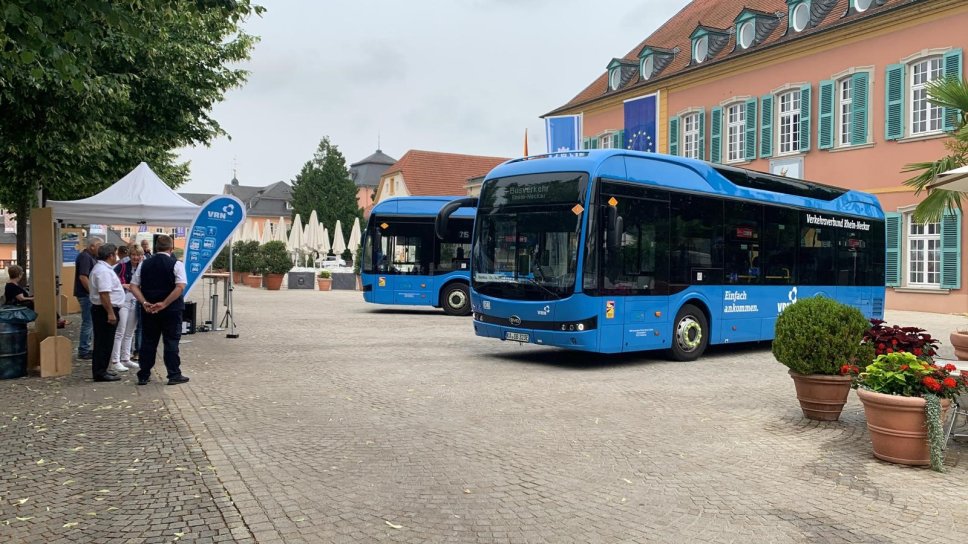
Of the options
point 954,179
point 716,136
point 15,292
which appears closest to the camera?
point 954,179

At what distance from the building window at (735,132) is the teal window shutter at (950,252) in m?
8.17

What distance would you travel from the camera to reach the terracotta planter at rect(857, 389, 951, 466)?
598cm

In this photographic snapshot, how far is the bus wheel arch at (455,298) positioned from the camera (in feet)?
68.7

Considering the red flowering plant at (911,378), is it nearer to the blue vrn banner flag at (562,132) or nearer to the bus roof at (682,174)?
the bus roof at (682,174)

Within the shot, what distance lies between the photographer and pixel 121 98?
13344mm

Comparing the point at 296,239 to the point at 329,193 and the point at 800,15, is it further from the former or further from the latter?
the point at 329,193

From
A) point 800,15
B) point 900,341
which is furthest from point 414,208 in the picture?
point 800,15

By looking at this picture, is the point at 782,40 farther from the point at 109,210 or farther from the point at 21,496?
the point at 21,496

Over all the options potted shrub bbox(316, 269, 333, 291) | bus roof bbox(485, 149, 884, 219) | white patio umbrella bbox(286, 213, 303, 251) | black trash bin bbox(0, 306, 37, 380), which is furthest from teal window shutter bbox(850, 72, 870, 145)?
white patio umbrella bbox(286, 213, 303, 251)

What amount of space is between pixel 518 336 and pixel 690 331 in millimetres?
2834

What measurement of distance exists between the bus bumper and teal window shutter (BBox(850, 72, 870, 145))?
18.2m

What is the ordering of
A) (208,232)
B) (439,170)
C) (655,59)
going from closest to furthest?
A: 1. (208,232)
2. (655,59)
3. (439,170)

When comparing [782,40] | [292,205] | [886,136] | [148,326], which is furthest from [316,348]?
[292,205]

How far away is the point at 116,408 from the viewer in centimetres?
796
